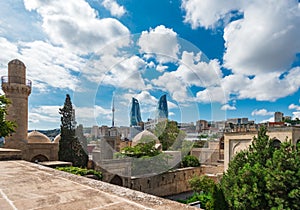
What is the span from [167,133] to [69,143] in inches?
329

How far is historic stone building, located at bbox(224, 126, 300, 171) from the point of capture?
11.0m

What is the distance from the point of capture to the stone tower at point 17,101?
11.4m

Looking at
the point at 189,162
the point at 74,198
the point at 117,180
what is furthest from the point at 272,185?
the point at 189,162

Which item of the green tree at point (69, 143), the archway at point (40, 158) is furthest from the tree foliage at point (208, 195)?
the archway at point (40, 158)

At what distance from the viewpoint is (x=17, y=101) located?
11.6 metres

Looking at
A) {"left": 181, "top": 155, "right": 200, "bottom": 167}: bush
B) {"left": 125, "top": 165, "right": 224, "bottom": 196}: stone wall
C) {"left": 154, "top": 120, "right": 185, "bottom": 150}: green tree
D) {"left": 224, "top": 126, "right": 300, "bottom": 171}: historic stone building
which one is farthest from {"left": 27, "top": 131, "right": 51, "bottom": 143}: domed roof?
{"left": 224, "top": 126, "right": 300, "bottom": 171}: historic stone building

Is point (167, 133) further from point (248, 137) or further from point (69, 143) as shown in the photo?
point (69, 143)

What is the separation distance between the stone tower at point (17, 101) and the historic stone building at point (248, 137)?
11.5 metres

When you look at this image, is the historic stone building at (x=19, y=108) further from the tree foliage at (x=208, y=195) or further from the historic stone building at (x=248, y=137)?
the historic stone building at (x=248, y=137)

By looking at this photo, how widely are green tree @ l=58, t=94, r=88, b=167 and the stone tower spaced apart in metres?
1.86

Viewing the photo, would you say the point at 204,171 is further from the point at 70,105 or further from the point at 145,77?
the point at 70,105

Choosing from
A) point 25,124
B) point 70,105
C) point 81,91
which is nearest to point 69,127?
point 70,105

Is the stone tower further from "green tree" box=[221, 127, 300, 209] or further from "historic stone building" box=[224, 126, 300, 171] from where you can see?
"historic stone building" box=[224, 126, 300, 171]

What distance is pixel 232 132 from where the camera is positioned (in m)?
13.7
